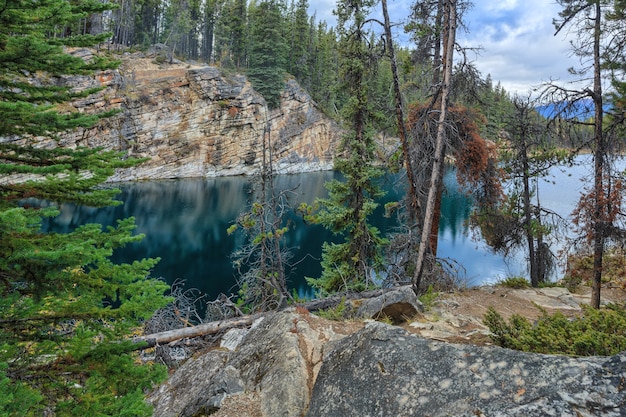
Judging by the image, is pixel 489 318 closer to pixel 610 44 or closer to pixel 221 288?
pixel 610 44

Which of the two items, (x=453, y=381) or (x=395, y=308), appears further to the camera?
(x=395, y=308)

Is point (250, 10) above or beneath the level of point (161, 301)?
above

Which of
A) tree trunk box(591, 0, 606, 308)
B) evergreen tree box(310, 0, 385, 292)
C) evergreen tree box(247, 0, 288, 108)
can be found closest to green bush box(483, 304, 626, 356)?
tree trunk box(591, 0, 606, 308)

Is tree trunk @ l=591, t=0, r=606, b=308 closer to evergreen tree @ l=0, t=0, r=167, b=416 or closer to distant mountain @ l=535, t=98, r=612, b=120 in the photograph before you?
distant mountain @ l=535, t=98, r=612, b=120

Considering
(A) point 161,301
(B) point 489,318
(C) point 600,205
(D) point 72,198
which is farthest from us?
(C) point 600,205

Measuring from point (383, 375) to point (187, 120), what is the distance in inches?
1927

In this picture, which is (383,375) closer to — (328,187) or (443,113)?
(443,113)

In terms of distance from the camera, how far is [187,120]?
156 feet

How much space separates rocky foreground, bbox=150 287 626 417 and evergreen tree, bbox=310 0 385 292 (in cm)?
584

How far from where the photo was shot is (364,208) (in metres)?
12.2

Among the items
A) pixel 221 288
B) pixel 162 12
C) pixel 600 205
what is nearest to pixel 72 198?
pixel 600 205

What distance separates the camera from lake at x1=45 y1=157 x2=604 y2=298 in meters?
20.3

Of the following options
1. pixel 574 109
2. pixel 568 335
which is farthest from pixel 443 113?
pixel 568 335

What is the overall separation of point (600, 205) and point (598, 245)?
819 mm
